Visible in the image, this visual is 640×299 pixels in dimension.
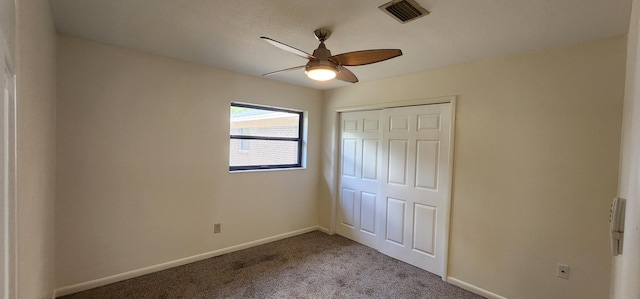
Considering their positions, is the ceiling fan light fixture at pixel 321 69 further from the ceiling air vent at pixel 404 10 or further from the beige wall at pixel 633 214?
the beige wall at pixel 633 214

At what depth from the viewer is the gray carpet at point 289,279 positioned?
2473mm

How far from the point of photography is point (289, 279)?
275cm

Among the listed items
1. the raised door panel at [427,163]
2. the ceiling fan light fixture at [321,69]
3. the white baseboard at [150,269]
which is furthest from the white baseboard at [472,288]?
the ceiling fan light fixture at [321,69]

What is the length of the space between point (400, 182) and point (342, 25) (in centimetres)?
204

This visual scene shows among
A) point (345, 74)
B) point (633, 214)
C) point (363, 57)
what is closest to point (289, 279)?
point (345, 74)

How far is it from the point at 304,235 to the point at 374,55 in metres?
2.96

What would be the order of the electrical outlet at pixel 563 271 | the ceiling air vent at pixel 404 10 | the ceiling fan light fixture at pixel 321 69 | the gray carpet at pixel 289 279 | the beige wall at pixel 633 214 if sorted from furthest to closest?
the gray carpet at pixel 289 279 → the electrical outlet at pixel 563 271 → the ceiling fan light fixture at pixel 321 69 → the ceiling air vent at pixel 404 10 → the beige wall at pixel 633 214

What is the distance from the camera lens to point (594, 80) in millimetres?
2049

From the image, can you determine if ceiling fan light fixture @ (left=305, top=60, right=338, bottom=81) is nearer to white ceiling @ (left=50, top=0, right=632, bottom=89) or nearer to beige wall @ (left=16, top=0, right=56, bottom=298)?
white ceiling @ (left=50, top=0, right=632, bottom=89)

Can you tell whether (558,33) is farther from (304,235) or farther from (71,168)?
(71,168)

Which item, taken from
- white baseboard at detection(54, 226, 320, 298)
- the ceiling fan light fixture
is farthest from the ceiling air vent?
white baseboard at detection(54, 226, 320, 298)

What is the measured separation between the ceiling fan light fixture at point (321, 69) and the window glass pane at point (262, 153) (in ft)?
5.98

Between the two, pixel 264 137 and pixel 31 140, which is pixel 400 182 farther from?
pixel 31 140

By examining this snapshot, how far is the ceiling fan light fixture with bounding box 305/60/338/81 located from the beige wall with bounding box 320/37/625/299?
152cm
